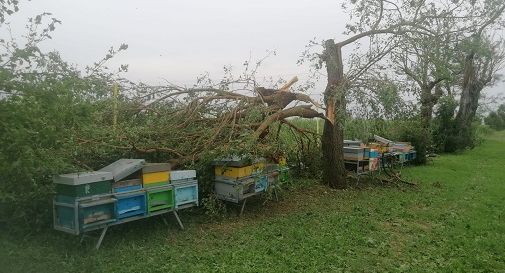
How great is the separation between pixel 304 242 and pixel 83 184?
333cm

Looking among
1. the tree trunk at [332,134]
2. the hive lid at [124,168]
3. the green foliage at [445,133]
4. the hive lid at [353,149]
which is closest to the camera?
the hive lid at [124,168]

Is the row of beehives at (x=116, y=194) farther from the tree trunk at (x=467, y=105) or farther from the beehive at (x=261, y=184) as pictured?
the tree trunk at (x=467, y=105)

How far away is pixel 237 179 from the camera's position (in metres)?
7.08

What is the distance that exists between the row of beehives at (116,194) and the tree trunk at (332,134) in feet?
15.9

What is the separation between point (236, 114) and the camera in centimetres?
855

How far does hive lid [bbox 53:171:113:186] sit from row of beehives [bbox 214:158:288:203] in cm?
227

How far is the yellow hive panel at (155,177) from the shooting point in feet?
19.5

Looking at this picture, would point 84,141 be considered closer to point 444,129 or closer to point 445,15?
point 445,15

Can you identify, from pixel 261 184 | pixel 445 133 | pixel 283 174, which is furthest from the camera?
pixel 445 133

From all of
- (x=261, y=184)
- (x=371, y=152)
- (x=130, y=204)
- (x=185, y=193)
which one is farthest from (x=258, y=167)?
(x=371, y=152)

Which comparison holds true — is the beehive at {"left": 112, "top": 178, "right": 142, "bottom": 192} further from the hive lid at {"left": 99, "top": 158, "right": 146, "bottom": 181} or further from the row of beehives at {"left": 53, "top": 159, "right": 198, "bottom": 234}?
the hive lid at {"left": 99, "top": 158, "right": 146, "bottom": 181}

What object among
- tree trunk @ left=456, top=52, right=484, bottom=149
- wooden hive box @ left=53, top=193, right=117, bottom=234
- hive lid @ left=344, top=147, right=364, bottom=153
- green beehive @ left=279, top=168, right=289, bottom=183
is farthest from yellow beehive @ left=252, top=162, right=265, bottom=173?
tree trunk @ left=456, top=52, right=484, bottom=149

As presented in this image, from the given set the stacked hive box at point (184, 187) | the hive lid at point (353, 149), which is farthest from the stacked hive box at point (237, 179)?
the hive lid at point (353, 149)

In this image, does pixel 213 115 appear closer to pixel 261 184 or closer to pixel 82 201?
pixel 261 184
